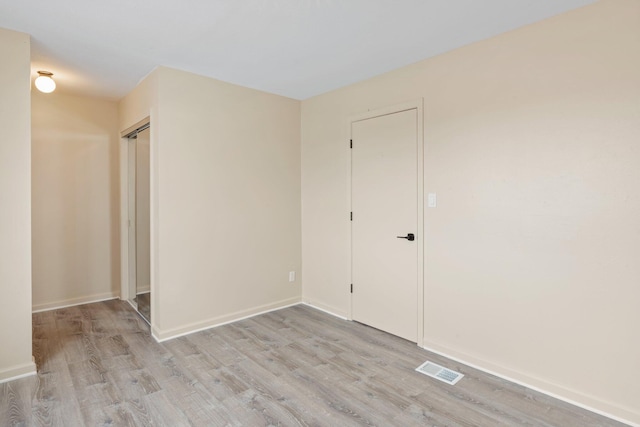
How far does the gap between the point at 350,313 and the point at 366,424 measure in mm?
1720

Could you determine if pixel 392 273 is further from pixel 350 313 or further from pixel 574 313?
pixel 574 313

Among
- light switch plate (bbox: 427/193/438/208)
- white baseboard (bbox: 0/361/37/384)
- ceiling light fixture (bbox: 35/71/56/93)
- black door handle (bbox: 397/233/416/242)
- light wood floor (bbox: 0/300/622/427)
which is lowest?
light wood floor (bbox: 0/300/622/427)

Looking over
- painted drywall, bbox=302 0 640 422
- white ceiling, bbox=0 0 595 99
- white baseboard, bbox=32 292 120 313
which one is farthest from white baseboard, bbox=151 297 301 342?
white ceiling, bbox=0 0 595 99

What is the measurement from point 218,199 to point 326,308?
5.72 feet

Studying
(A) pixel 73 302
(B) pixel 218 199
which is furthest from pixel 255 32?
(A) pixel 73 302

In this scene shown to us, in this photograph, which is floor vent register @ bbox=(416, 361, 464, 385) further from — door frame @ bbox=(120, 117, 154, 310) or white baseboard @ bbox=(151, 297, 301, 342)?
door frame @ bbox=(120, 117, 154, 310)

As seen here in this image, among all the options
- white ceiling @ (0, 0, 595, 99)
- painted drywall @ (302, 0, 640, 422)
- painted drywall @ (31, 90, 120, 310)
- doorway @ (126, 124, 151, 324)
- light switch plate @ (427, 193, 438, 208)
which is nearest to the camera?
painted drywall @ (302, 0, 640, 422)

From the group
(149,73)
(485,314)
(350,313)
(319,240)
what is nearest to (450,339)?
(485,314)

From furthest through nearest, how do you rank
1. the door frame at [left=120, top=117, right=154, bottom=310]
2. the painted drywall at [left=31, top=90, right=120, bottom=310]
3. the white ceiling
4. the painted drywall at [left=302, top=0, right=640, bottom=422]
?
the door frame at [left=120, top=117, right=154, bottom=310] → the painted drywall at [left=31, top=90, right=120, bottom=310] → the white ceiling → the painted drywall at [left=302, top=0, right=640, bottom=422]

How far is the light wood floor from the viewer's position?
6.97 feet

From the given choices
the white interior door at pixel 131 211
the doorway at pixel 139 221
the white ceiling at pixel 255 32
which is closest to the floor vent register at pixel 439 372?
the white ceiling at pixel 255 32

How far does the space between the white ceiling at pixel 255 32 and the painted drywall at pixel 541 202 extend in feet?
0.82

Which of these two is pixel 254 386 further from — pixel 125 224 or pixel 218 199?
pixel 125 224

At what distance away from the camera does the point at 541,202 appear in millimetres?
2387
